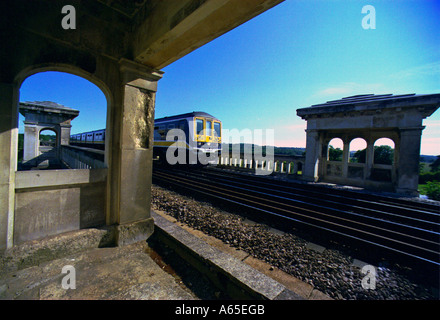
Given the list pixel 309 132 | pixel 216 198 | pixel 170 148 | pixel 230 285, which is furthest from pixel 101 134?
pixel 230 285

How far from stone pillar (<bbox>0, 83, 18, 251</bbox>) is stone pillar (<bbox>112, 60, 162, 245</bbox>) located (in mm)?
1261

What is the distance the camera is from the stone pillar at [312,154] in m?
10.0

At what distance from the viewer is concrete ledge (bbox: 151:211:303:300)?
1.92 m

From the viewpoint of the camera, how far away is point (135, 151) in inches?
129

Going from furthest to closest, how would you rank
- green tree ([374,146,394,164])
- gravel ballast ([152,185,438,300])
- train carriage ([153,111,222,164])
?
1. train carriage ([153,111,222,164])
2. green tree ([374,146,394,164])
3. gravel ballast ([152,185,438,300])

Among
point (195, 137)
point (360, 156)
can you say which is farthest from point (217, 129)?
point (360, 156)

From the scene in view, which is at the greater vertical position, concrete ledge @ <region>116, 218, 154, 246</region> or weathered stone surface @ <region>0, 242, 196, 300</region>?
concrete ledge @ <region>116, 218, 154, 246</region>

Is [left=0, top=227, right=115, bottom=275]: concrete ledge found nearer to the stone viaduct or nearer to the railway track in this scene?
the stone viaduct

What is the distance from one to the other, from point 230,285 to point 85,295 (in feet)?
5.73

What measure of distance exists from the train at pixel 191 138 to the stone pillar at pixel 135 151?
868 centimetres

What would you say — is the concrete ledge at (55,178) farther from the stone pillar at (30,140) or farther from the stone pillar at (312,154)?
the stone pillar at (30,140)

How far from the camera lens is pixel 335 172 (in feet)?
34.2

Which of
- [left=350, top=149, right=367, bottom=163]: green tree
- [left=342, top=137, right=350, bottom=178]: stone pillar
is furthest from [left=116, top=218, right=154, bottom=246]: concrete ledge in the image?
[left=350, top=149, right=367, bottom=163]: green tree

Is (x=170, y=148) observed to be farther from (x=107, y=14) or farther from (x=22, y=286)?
(x=22, y=286)
